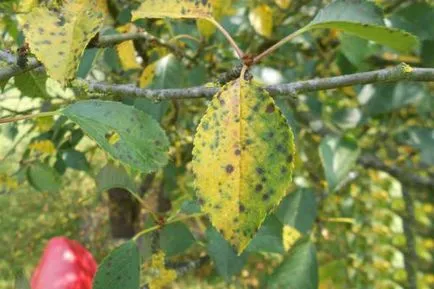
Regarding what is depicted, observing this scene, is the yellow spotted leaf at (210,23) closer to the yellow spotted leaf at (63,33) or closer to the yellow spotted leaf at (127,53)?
the yellow spotted leaf at (127,53)

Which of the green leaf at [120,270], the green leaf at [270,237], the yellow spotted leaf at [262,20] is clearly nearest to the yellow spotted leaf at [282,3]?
the yellow spotted leaf at [262,20]

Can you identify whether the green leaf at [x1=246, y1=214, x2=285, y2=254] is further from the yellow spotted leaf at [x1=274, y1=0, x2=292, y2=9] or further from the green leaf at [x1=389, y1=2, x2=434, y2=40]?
the yellow spotted leaf at [x1=274, y1=0, x2=292, y2=9]

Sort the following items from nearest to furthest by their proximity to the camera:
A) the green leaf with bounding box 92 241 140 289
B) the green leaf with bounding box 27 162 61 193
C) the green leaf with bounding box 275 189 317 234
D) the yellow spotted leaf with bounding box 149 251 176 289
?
the green leaf with bounding box 92 241 140 289 → the yellow spotted leaf with bounding box 149 251 176 289 → the green leaf with bounding box 275 189 317 234 → the green leaf with bounding box 27 162 61 193

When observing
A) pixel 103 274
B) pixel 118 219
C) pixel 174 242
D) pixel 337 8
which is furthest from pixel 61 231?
pixel 337 8

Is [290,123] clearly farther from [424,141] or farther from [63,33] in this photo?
[424,141]

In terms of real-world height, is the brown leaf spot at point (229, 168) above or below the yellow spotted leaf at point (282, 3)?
above

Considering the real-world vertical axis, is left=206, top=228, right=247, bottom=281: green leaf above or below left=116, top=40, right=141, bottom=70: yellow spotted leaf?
below

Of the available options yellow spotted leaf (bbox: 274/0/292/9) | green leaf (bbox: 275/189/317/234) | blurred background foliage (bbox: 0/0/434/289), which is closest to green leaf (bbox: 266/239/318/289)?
blurred background foliage (bbox: 0/0/434/289)
